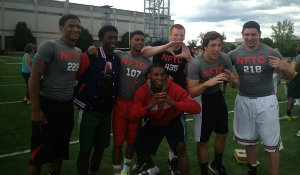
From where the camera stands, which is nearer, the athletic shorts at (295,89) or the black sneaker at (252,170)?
the black sneaker at (252,170)

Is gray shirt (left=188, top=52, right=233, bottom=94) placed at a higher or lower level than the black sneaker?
higher

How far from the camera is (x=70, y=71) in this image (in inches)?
139

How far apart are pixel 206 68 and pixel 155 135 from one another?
4.17ft

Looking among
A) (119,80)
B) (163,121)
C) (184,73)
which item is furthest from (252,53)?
(119,80)

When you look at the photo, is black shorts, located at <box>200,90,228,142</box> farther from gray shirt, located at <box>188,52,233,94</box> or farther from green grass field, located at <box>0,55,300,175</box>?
green grass field, located at <box>0,55,300,175</box>

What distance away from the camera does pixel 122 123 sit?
3.96m

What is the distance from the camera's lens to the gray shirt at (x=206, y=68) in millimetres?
4039

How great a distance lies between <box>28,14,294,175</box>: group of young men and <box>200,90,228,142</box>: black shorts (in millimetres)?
15

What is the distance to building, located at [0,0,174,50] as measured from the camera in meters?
52.5

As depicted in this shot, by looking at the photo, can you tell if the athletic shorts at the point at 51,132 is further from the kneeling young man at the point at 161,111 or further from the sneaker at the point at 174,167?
the sneaker at the point at 174,167

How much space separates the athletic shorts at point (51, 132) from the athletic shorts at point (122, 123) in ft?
2.15

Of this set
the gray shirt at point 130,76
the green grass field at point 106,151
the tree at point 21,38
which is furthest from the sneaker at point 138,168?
the tree at point 21,38

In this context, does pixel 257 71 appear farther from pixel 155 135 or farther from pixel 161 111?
pixel 155 135

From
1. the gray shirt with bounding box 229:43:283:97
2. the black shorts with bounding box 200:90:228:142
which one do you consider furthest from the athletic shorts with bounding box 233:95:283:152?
the black shorts with bounding box 200:90:228:142
